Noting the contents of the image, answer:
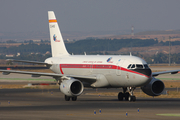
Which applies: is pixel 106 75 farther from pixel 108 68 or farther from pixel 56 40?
pixel 56 40

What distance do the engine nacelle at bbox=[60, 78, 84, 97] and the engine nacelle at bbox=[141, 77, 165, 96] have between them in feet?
23.0

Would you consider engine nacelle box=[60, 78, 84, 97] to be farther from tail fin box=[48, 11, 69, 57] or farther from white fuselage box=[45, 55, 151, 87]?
tail fin box=[48, 11, 69, 57]

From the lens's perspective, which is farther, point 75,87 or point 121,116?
point 75,87

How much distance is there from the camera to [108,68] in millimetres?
41438

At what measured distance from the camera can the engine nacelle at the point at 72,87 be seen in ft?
130

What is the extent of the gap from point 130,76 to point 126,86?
5.43 ft

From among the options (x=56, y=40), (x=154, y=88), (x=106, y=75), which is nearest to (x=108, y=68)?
(x=106, y=75)

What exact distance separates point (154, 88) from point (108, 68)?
224 inches

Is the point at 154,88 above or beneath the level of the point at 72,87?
beneath

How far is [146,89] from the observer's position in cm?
4166

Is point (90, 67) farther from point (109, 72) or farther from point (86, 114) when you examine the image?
point (86, 114)

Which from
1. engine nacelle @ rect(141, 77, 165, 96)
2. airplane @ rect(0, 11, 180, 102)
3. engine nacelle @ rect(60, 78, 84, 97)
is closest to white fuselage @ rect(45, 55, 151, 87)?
airplane @ rect(0, 11, 180, 102)

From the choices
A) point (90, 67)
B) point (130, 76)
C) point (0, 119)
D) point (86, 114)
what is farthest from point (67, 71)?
point (0, 119)

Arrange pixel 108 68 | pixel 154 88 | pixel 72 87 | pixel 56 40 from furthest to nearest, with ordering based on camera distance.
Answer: pixel 56 40 < pixel 154 88 < pixel 72 87 < pixel 108 68
